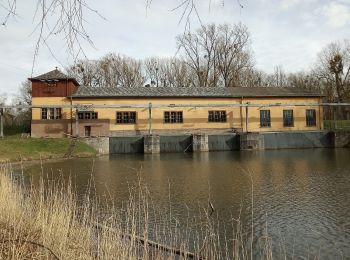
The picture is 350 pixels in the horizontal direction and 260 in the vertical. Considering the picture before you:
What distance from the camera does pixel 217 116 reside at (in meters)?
36.1

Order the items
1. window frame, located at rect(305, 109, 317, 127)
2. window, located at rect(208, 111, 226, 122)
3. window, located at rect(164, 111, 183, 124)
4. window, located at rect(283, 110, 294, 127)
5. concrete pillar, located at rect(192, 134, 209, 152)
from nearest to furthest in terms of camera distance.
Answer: concrete pillar, located at rect(192, 134, 209, 152) → window, located at rect(164, 111, 183, 124) → window, located at rect(208, 111, 226, 122) → window, located at rect(283, 110, 294, 127) → window frame, located at rect(305, 109, 317, 127)

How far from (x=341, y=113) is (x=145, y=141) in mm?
33926

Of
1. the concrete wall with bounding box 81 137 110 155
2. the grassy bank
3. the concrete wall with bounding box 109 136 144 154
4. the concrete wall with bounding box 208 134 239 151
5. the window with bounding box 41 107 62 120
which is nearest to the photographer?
the grassy bank

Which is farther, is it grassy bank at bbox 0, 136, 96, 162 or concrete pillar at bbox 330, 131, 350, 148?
concrete pillar at bbox 330, 131, 350, 148

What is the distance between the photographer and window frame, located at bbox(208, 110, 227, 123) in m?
35.9

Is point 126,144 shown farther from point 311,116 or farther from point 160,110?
point 311,116

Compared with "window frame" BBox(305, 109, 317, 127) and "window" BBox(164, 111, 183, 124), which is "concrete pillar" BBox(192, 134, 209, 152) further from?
"window frame" BBox(305, 109, 317, 127)

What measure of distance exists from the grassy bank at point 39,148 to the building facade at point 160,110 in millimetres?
3176

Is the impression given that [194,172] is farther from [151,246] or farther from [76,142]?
[76,142]

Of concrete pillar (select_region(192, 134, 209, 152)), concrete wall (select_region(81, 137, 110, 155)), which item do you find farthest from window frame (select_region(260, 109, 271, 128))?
concrete wall (select_region(81, 137, 110, 155))

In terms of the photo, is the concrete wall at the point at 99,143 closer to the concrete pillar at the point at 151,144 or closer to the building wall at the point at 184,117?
the building wall at the point at 184,117

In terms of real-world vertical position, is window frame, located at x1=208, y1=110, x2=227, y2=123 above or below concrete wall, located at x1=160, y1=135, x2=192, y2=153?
above

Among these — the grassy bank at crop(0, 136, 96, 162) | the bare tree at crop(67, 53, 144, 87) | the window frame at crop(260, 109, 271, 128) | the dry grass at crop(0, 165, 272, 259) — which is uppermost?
the bare tree at crop(67, 53, 144, 87)

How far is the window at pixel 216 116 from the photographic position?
35906 millimetres
